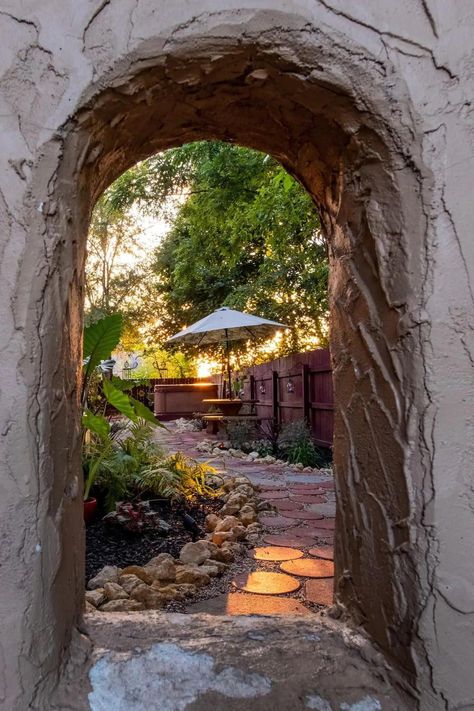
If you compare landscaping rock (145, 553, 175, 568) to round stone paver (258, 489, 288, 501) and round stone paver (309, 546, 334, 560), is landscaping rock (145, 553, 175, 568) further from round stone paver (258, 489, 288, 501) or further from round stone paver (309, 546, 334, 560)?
round stone paver (258, 489, 288, 501)

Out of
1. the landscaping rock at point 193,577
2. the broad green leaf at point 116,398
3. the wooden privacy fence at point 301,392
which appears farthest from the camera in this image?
the wooden privacy fence at point 301,392

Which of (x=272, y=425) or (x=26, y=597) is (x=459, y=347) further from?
(x=272, y=425)

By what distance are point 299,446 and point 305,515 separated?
282cm

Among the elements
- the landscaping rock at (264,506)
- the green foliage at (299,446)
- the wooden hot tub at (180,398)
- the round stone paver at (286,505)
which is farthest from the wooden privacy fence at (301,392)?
the wooden hot tub at (180,398)

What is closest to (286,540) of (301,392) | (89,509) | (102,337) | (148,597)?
(148,597)

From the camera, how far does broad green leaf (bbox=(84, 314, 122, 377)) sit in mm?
2748

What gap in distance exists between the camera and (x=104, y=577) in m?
2.22

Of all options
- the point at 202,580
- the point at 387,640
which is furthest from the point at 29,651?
the point at 202,580

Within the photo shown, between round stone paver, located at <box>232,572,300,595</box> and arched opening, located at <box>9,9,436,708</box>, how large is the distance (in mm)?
831

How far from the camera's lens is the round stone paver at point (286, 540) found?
9.36 feet

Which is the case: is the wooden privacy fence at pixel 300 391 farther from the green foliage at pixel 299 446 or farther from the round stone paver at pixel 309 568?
the round stone paver at pixel 309 568

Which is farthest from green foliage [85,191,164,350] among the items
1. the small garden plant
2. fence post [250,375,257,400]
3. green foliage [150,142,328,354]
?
the small garden plant

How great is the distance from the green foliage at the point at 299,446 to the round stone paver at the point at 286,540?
121 inches

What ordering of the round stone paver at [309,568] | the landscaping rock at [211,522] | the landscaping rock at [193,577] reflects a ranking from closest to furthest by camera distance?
the landscaping rock at [193,577], the round stone paver at [309,568], the landscaping rock at [211,522]
